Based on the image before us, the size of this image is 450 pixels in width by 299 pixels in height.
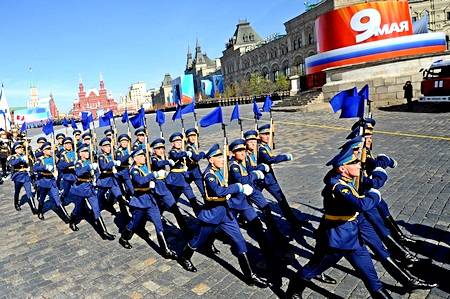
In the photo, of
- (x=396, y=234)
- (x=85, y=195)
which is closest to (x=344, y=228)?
(x=396, y=234)

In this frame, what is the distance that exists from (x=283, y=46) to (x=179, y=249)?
6815cm

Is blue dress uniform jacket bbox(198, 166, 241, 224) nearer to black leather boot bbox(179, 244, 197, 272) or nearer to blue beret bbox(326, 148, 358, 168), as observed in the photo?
black leather boot bbox(179, 244, 197, 272)

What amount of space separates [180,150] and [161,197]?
4.35 feet

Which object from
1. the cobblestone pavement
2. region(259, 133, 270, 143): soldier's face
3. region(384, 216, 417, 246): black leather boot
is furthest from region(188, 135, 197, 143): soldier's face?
region(384, 216, 417, 246): black leather boot

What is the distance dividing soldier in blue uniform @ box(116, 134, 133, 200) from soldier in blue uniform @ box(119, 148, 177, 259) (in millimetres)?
1994

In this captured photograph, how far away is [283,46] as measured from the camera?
69.2 meters

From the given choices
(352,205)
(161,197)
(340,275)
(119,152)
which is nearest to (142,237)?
(161,197)

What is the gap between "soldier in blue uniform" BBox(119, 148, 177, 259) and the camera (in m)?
5.64

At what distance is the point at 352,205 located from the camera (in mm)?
3572

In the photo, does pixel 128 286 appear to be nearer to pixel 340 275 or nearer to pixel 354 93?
pixel 340 275

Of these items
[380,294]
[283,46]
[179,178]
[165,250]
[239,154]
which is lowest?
[165,250]

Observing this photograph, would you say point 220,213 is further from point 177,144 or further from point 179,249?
point 177,144

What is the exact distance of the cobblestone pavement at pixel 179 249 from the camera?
14.9ft

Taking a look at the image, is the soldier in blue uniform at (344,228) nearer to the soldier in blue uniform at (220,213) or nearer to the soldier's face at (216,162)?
the soldier in blue uniform at (220,213)
